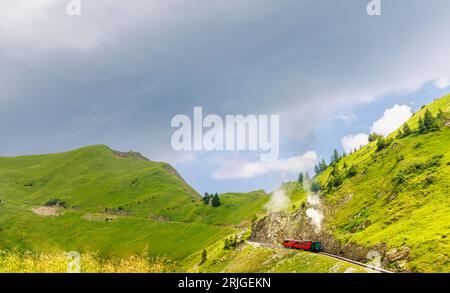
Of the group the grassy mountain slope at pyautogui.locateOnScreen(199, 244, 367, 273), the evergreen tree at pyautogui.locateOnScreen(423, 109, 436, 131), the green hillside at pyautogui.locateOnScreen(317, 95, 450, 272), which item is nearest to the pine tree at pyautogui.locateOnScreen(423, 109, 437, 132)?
the evergreen tree at pyautogui.locateOnScreen(423, 109, 436, 131)

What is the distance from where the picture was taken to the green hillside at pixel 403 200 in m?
65.1

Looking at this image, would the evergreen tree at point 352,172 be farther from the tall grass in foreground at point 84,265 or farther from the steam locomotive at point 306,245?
the tall grass in foreground at point 84,265

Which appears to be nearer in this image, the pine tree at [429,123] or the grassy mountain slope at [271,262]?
the grassy mountain slope at [271,262]

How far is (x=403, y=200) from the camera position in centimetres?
9256

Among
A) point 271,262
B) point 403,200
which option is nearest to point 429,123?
point 403,200

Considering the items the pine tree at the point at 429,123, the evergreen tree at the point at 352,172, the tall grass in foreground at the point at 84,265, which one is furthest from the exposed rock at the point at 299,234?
the tall grass in foreground at the point at 84,265

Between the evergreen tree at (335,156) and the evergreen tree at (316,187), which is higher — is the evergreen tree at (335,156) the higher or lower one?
the higher one

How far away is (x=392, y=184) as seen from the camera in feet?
345

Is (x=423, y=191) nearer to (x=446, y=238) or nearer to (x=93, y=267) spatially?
(x=446, y=238)

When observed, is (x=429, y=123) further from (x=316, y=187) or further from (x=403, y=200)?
(x=403, y=200)

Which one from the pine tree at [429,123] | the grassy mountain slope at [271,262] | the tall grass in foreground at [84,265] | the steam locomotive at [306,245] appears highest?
the pine tree at [429,123]

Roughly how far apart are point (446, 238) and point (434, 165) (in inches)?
1714

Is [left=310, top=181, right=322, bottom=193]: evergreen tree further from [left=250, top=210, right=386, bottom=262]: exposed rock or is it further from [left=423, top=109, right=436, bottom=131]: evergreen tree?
[left=423, top=109, right=436, bottom=131]: evergreen tree
